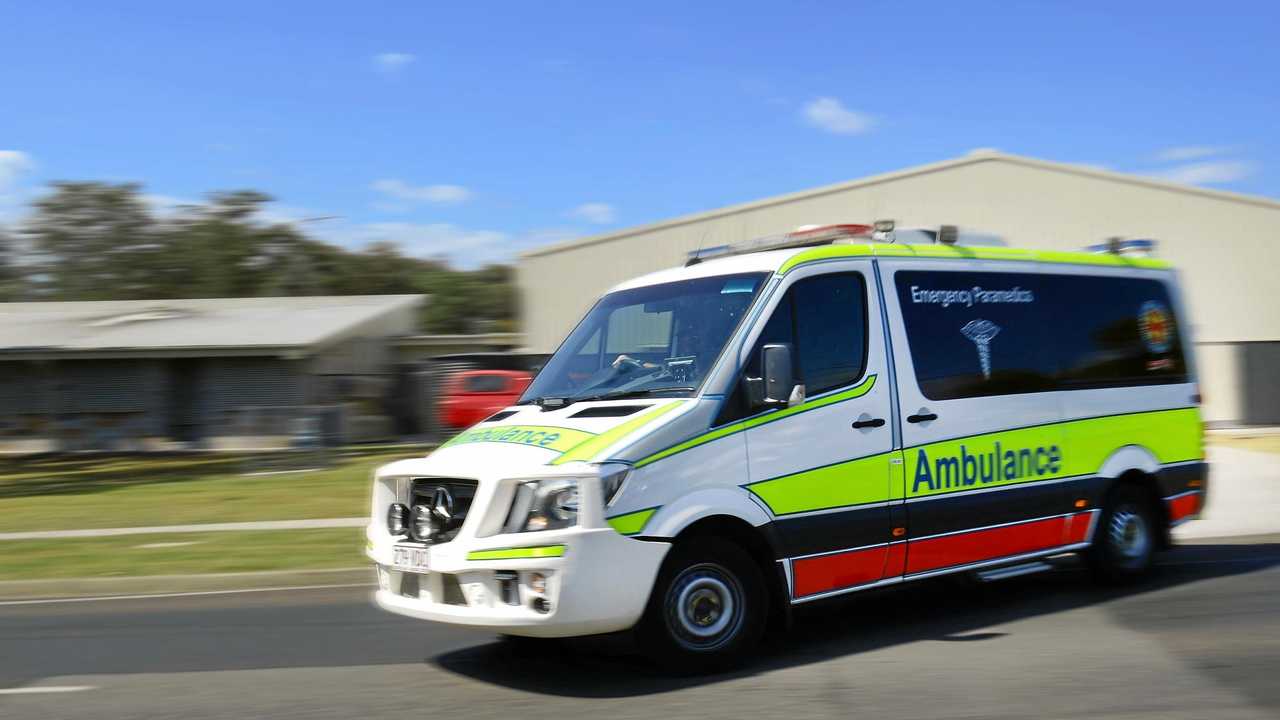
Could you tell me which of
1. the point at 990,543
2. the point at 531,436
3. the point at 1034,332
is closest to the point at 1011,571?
the point at 990,543

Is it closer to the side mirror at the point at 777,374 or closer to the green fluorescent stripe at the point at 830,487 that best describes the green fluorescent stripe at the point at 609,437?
the side mirror at the point at 777,374

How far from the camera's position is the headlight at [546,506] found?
18.5ft

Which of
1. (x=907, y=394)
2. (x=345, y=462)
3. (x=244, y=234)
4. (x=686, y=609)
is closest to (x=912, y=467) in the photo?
(x=907, y=394)

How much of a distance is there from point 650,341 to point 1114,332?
371cm

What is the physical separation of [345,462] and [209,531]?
8420 mm

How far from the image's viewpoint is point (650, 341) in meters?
6.81

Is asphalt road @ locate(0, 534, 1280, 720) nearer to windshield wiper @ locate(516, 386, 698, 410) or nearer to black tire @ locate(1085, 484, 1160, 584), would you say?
black tire @ locate(1085, 484, 1160, 584)

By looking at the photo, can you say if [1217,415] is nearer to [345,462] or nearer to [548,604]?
[345,462]

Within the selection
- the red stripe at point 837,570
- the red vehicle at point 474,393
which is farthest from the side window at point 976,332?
the red vehicle at point 474,393

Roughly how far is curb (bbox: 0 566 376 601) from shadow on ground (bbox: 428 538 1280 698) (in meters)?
3.34

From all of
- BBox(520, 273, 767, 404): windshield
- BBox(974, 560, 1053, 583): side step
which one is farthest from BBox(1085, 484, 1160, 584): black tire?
BBox(520, 273, 767, 404): windshield

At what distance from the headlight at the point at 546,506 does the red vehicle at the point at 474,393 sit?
63.3 ft

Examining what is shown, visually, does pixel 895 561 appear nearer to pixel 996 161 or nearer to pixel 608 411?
pixel 608 411

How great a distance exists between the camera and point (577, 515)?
221 inches
